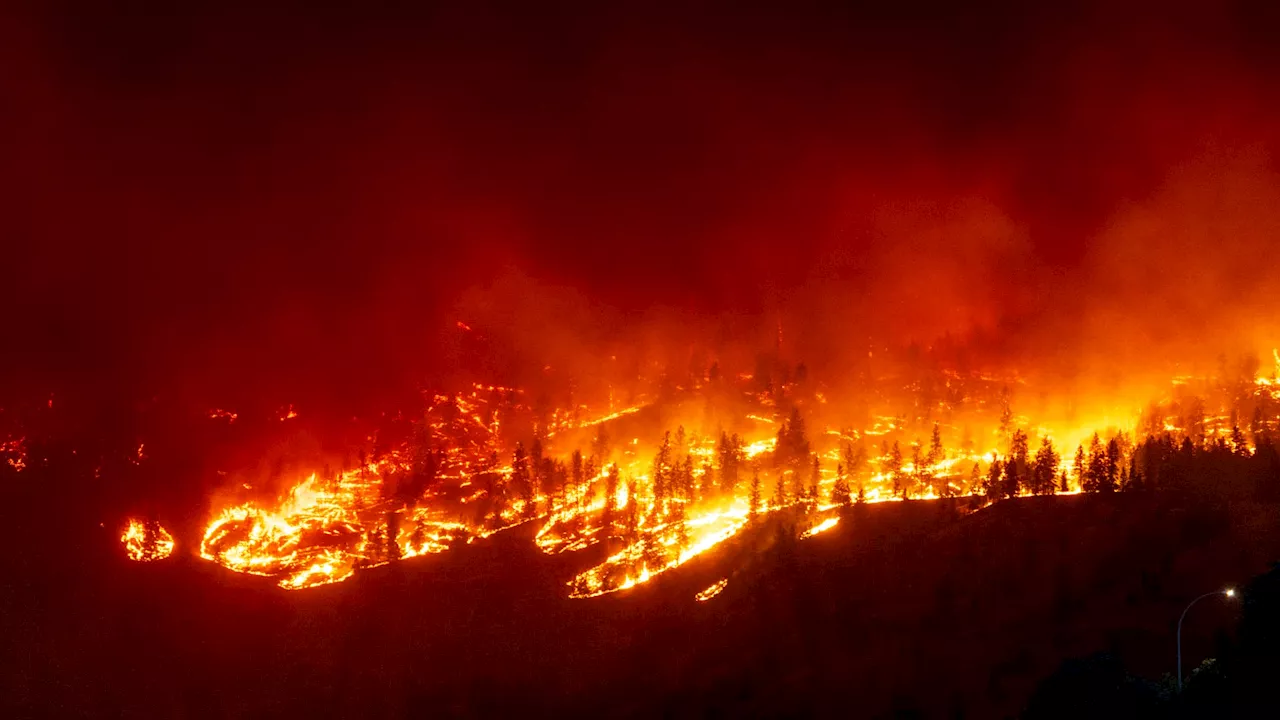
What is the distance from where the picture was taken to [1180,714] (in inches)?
2667

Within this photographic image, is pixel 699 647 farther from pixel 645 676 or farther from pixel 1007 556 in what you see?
pixel 1007 556

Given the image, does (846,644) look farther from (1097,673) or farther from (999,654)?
(1097,673)

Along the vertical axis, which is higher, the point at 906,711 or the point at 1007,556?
the point at 1007,556

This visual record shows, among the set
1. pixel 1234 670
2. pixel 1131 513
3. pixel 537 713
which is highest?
pixel 1131 513

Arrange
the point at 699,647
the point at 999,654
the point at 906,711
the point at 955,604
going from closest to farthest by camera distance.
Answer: the point at 906,711 < the point at 999,654 < the point at 955,604 < the point at 699,647

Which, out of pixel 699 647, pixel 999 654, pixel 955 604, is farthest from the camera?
pixel 699 647

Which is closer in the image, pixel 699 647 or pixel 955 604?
pixel 955 604

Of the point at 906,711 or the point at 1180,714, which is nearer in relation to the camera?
the point at 1180,714

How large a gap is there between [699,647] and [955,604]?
47.8m

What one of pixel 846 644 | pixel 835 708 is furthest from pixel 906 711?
pixel 846 644

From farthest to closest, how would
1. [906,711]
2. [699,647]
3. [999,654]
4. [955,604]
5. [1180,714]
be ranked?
[699,647], [955,604], [999,654], [906,711], [1180,714]

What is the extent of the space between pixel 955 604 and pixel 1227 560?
43.1 meters

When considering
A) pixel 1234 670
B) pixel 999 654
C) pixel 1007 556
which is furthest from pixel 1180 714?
pixel 1007 556

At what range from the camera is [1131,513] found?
193m
